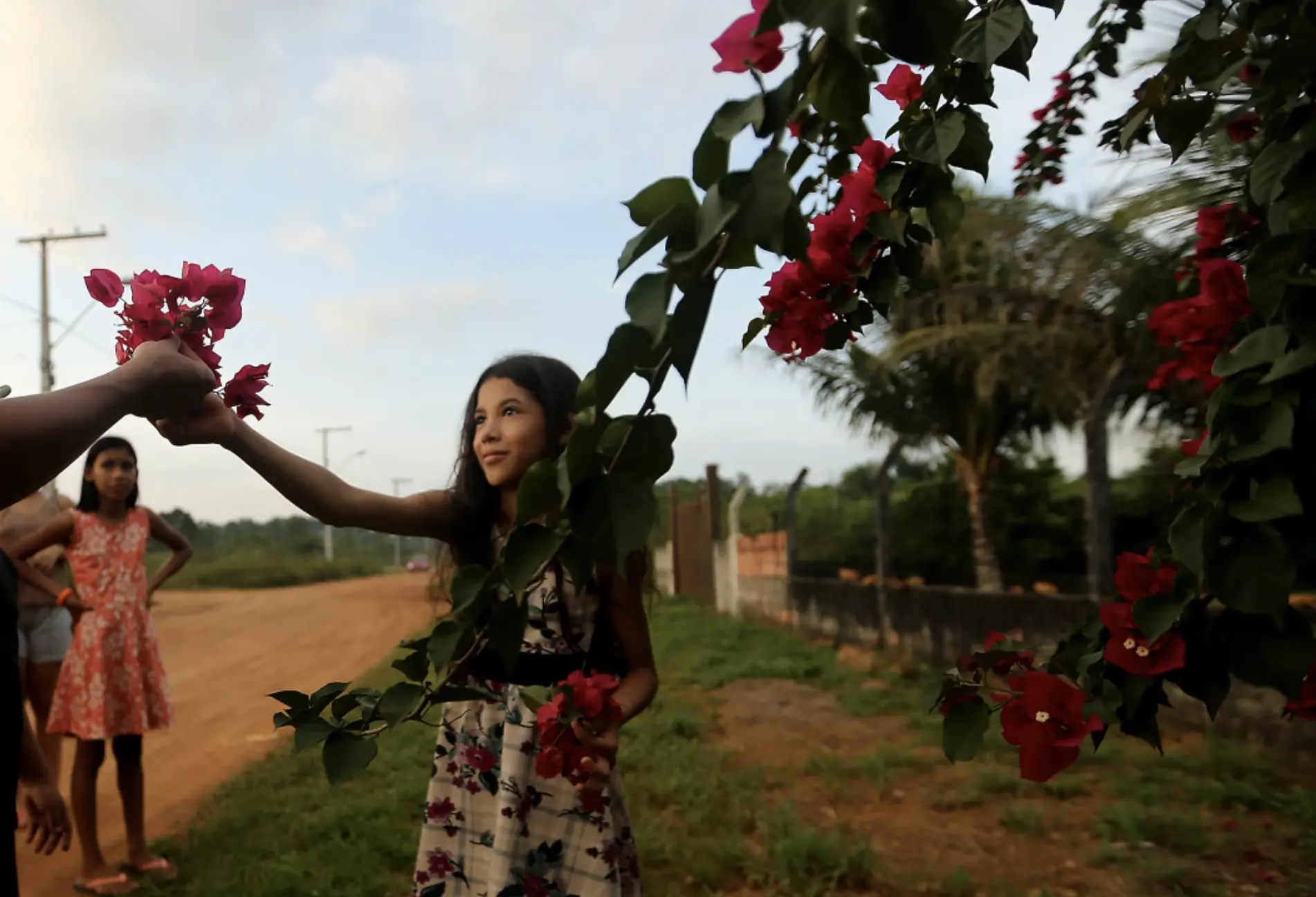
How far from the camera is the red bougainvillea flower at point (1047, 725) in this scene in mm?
1005

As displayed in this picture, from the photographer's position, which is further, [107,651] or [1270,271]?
[107,651]

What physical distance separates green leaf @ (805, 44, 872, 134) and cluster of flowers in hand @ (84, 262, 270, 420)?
A: 0.69 m

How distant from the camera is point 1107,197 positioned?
3.84 metres

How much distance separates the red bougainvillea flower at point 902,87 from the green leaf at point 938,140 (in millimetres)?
157

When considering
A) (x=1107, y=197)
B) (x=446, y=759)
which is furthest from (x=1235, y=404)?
(x=1107, y=197)

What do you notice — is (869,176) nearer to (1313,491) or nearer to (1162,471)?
(1313,491)

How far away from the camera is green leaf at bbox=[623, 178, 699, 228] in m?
0.65

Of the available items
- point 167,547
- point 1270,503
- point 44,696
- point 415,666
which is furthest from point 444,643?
point 44,696

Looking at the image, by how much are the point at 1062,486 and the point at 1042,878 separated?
6.25m

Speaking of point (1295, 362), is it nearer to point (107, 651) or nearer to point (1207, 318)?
point (1207, 318)

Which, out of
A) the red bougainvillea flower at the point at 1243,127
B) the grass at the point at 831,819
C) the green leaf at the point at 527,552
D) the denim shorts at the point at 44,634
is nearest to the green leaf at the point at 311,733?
the green leaf at the point at 527,552

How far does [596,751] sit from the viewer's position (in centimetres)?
112

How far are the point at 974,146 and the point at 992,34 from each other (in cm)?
11

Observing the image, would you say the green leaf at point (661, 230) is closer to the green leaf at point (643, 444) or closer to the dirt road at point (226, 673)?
the green leaf at point (643, 444)
